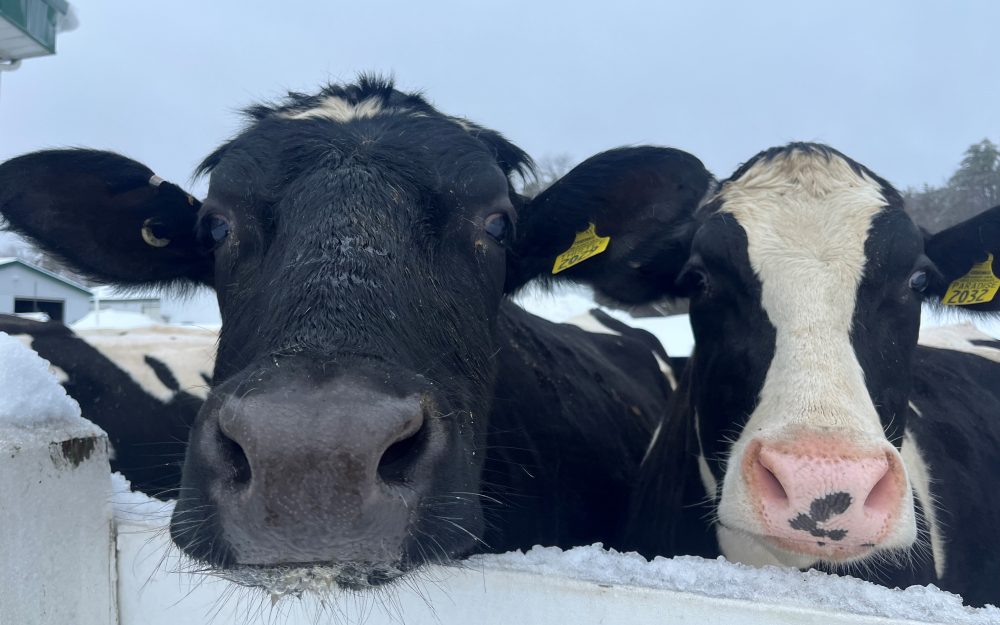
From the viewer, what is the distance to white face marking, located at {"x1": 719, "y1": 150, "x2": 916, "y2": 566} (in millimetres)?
2135

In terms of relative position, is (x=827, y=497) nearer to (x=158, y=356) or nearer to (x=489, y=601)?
(x=489, y=601)

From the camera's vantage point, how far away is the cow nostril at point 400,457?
5.13 ft

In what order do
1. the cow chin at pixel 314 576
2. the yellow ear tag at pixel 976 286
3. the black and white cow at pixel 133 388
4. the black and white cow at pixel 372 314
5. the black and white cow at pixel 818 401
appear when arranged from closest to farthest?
the black and white cow at pixel 372 314, the cow chin at pixel 314 576, the black and white cow at pixel 818 401, the yellow ear tag at pixel 976 286, the black and white cow at pixel 133 388

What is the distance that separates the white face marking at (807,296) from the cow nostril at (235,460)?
143 cm

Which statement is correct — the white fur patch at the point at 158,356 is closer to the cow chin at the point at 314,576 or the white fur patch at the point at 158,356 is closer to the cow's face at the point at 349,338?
the cow's face at the point at 349,338

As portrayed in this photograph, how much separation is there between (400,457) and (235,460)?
0.35 m

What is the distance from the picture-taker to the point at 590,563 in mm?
1674

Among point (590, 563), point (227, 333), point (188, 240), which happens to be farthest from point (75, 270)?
point (590, 563)

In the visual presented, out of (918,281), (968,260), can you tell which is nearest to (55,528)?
(918,281)

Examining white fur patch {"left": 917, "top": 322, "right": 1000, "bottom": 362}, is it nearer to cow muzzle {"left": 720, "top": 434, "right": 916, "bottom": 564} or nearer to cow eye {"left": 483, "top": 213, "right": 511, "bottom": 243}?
cow muzzle {"left": 720, "top": 434, "right": 916, "bottom": 564}

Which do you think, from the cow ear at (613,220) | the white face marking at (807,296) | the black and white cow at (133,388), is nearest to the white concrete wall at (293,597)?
the white face marking at (807,296)

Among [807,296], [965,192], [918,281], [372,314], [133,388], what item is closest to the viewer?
[372,314]

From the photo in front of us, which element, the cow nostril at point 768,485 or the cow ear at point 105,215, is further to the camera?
the cow ear at point 105,215

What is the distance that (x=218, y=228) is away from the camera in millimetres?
2596
